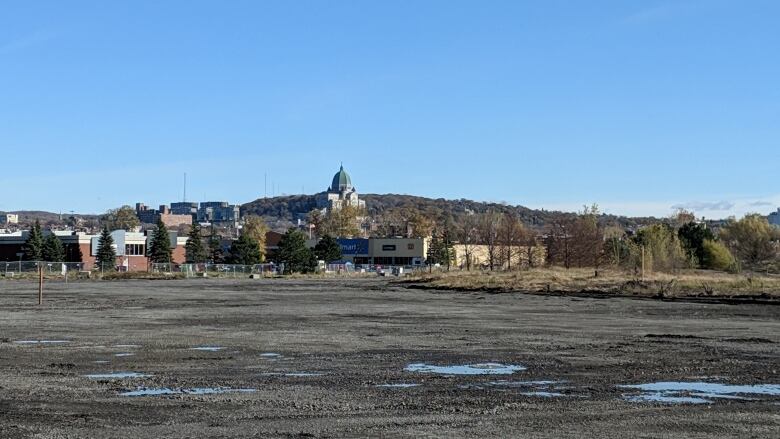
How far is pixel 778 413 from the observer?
42.8 ft

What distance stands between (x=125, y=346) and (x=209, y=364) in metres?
4.79

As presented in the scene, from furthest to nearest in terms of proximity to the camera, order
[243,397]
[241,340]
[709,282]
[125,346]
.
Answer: [709,282] → [241,340] → [125,346] → [243,397]

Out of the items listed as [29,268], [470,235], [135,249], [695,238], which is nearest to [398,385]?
[29,268]

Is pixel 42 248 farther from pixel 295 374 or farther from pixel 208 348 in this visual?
pixel 295 374

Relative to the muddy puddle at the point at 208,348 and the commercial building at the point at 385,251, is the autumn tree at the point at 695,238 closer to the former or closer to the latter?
the commercial building at the point at 385,251

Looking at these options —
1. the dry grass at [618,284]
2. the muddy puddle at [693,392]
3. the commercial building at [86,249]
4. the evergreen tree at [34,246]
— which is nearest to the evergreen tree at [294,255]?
the commercial building at [86,249]

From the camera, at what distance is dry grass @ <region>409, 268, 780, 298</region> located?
54.7 meters

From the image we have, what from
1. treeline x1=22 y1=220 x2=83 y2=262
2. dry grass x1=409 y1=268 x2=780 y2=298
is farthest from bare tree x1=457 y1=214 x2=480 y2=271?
dry grass x1=409 y1=268 x2=780 y2=298

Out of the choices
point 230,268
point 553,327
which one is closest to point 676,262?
point 230,268

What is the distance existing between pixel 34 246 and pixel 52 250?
7.47 feet

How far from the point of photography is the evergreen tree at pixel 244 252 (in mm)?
137625

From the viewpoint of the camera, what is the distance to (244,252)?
13750 centimetres

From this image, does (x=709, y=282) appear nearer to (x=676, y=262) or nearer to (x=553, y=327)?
(x=553, y=327)

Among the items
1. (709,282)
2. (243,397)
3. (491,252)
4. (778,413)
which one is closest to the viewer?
(778,413)
